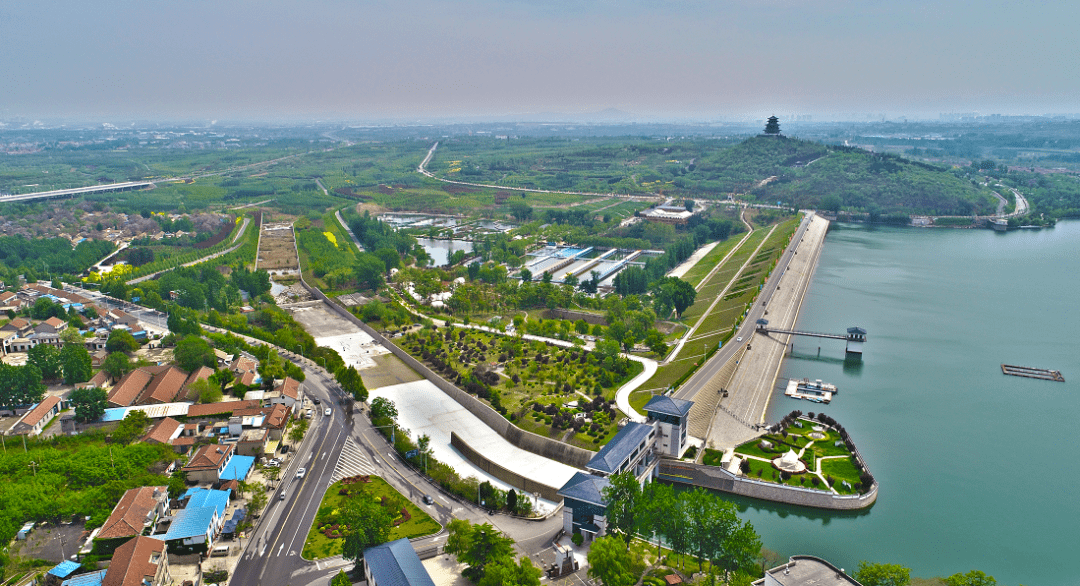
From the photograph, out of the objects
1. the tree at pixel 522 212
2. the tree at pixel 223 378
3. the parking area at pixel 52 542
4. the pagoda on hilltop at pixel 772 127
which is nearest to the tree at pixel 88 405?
the tree at pixel 223 378

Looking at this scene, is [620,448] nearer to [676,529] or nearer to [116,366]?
[676,529]

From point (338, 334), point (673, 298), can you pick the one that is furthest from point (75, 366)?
point (673, 298)

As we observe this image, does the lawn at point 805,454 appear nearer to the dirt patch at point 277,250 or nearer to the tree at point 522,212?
the dirt patch at point 277,250

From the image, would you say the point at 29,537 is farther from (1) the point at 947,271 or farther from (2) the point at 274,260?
(1) the point at 947,271

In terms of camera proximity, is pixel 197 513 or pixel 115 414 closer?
pixel 197 513

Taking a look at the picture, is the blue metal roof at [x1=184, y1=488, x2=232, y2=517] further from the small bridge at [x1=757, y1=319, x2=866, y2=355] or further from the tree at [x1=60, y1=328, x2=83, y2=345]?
the small bridge at [x1=757, y1=319, x2=866, y2=355]

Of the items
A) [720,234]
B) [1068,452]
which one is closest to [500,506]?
[1068,452]
